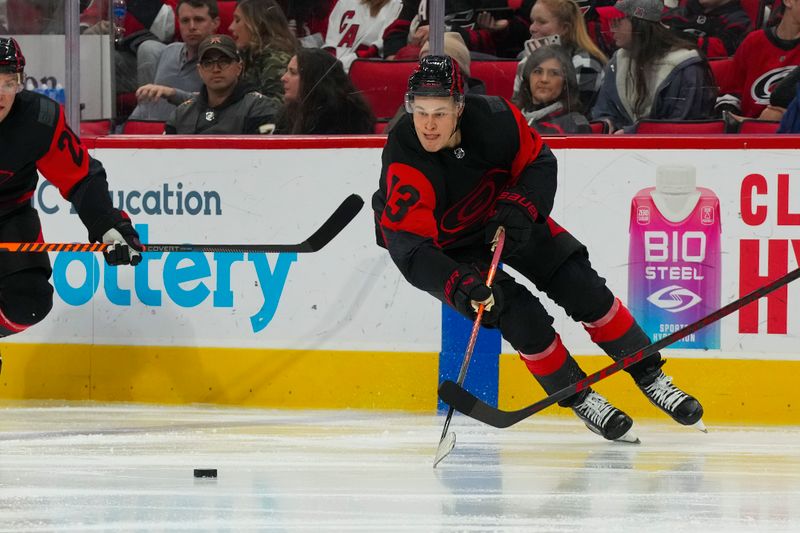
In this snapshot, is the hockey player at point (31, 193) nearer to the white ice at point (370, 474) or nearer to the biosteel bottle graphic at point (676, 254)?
the white ice at point (370, 474)

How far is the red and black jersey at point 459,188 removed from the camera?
3615 millimetres

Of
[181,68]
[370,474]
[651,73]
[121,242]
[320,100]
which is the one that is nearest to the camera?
[370,474]

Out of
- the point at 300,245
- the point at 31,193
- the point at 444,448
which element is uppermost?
the point at 31,193

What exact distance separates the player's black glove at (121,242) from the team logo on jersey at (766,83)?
195 cm

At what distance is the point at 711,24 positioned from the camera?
439cm

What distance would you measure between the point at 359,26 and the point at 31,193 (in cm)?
118

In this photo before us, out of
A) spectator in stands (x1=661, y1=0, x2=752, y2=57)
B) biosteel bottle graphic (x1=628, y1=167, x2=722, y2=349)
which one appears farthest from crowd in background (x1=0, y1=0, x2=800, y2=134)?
biosteel bottle graphic (x1=628, y1=167, x2=722, y2=349)

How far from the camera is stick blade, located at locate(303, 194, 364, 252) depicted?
438cm

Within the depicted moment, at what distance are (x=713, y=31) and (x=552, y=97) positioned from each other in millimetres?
536

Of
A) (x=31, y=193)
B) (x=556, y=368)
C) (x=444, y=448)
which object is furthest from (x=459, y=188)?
(x=31, y=193)

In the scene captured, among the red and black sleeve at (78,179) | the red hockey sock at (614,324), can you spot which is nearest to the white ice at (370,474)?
the red hockey sock at (614,324)

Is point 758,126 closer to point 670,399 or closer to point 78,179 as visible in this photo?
point 670,399

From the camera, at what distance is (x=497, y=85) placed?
179 inches

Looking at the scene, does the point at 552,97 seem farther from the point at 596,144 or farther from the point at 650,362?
the point at 650,362
